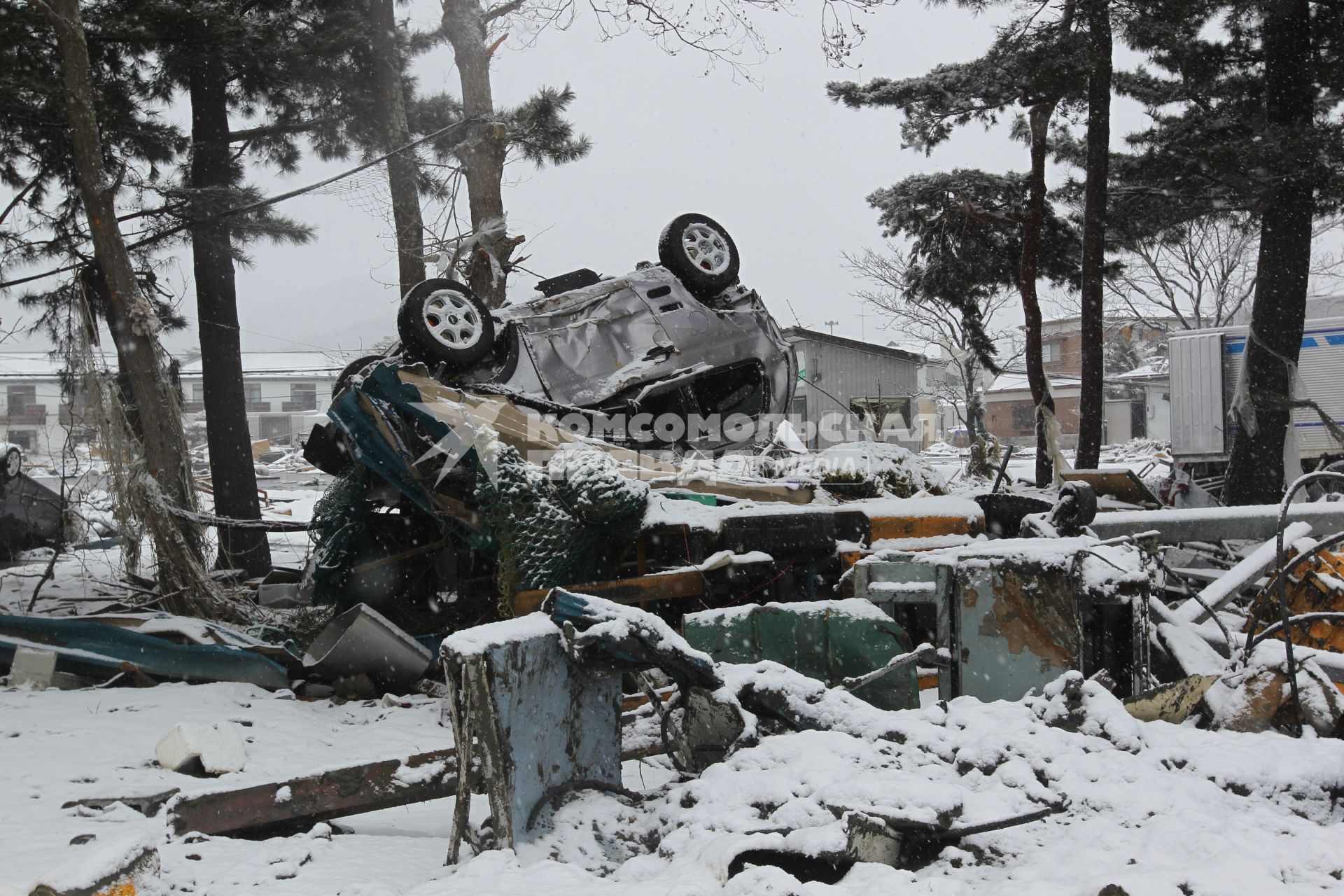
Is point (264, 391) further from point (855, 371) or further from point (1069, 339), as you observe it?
point (1069, 339)

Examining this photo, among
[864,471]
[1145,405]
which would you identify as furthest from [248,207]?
[1145,405]

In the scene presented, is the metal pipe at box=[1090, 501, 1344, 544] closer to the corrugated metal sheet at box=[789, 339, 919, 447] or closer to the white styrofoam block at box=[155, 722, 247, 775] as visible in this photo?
the white styrofoam block at box=[155, 722, 247, 775]

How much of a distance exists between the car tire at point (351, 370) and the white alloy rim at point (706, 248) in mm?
2609

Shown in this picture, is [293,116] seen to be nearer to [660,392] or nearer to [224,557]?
[224,557]

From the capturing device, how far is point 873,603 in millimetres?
3932

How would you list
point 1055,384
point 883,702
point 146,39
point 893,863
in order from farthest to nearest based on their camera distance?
point 1055,384 → point 146,39 → point 883,702 → point 893,863

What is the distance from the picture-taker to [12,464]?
33.8 ft

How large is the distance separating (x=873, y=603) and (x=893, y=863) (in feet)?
5.73

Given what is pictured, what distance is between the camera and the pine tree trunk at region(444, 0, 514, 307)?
9.53 m

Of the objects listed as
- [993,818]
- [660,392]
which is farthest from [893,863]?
[660,392]

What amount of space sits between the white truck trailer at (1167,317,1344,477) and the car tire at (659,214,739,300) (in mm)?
9069

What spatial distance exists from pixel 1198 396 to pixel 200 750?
13778mm

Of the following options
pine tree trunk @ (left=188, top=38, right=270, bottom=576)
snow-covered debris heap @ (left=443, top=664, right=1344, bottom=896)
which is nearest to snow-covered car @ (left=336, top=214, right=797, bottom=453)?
snow-covered debris heap @ (left=443, top=664, right=1344, bottom=896)

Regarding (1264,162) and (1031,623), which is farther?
(1264,162)
